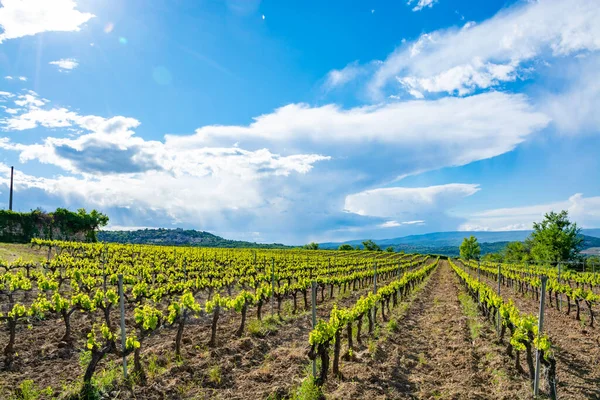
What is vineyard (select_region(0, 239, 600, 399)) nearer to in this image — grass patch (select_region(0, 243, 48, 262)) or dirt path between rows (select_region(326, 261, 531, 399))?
dirt path between rows (select_region(326, 261, 531, 399))

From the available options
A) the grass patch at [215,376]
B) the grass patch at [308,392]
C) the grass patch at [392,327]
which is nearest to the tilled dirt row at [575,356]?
the grass patch at [392,327]

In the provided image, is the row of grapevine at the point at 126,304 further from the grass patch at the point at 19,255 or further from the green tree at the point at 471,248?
the green tree at the point at 471,248

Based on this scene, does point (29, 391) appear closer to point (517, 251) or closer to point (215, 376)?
point (215, 376)

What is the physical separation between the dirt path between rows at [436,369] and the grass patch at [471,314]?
78mm

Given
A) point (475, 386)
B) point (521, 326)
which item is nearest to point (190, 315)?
point (475, 386)

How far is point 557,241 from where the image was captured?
207ft

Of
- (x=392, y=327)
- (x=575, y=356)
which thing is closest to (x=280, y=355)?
(x=392, y=327)

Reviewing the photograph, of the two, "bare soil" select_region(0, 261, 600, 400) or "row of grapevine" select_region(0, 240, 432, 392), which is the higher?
"row of grapevine" select_region(0, 240, 432, 392)

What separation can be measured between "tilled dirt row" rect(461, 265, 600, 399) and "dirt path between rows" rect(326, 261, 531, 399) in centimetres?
94

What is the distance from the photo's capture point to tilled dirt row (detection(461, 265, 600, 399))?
7.60 m

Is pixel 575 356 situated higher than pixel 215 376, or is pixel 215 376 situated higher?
pixel 215 376

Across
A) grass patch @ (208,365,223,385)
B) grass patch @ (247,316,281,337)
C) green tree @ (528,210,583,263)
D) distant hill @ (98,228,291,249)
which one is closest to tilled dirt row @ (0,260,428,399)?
grass patch @ (208,365,223,385)

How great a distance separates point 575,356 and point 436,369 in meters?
4.24

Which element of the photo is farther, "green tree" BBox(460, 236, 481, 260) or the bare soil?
"green tree" BBox(460, 236, 481, 260)
